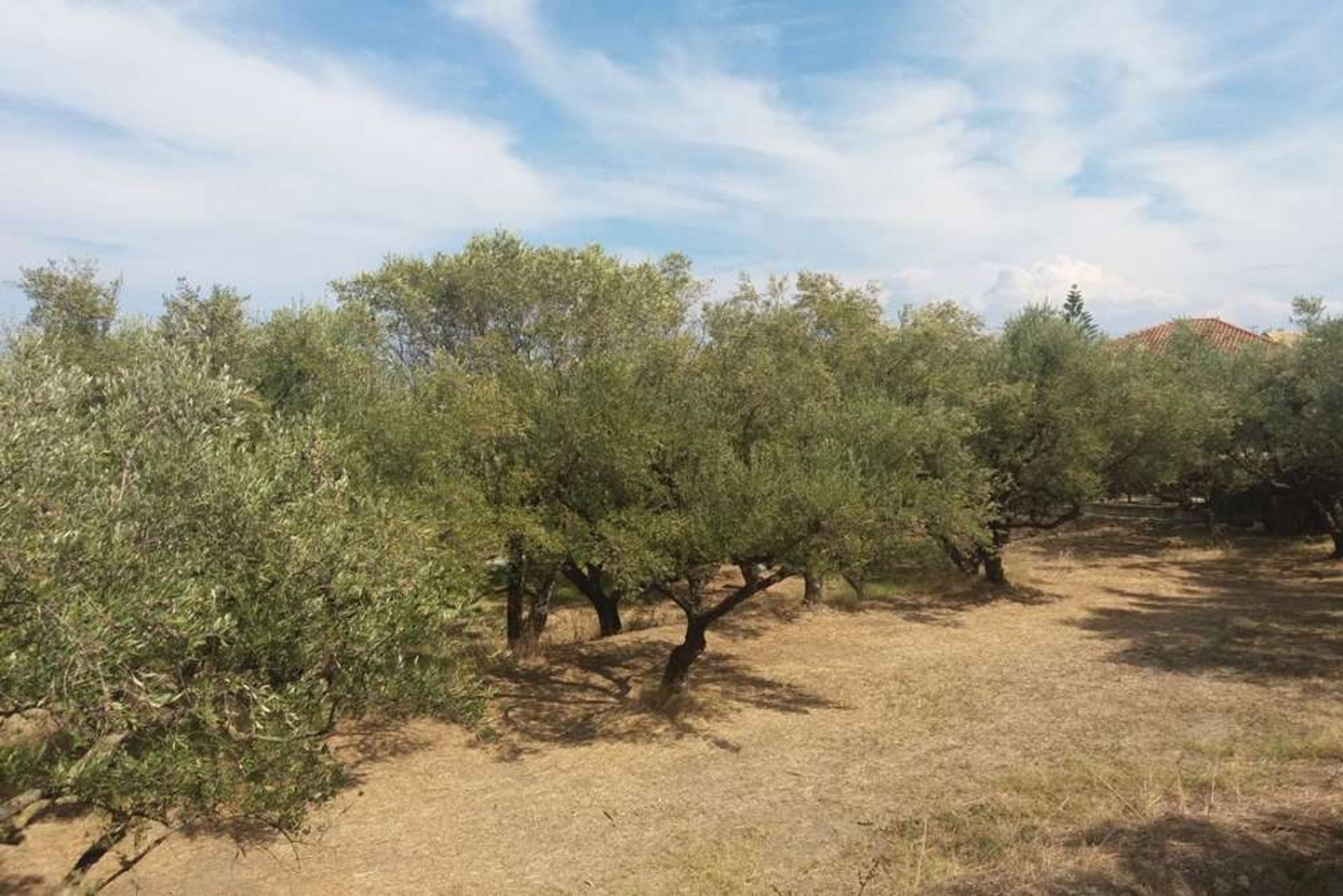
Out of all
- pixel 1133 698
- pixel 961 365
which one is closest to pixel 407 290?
pixel 961 365

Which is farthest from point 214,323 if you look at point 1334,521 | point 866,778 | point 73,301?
point 1334,521

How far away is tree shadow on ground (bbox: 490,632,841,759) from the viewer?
57.9ft

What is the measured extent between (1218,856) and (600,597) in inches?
641

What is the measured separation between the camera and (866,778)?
14719mm

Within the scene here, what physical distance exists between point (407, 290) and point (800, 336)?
14584mm

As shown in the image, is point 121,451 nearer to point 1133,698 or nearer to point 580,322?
point 580,322

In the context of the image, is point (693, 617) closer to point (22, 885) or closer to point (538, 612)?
point (538, 612)

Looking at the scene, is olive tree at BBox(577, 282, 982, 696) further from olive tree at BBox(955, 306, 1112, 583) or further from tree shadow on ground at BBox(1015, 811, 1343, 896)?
tree shadow on ground at BBox(1015, 811, 1343, 896)

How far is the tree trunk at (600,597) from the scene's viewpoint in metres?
22.4

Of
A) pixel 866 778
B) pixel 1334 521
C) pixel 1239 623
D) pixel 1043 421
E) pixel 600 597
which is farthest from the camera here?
pixel 1334 521

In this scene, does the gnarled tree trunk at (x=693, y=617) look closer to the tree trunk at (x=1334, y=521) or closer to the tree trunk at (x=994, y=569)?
the tree trunk at (x=994, y=569)

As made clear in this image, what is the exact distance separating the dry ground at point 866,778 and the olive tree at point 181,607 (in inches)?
159

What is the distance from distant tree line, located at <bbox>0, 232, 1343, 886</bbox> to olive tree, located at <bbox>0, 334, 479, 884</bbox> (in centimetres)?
4

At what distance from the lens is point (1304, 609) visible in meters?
24.8
